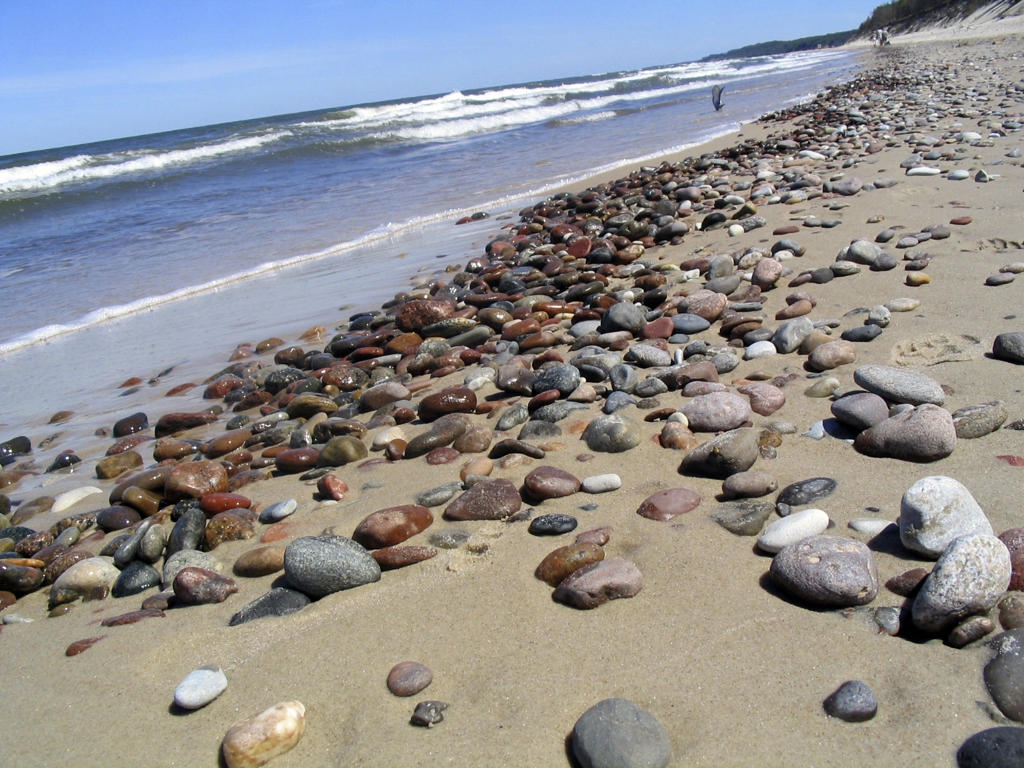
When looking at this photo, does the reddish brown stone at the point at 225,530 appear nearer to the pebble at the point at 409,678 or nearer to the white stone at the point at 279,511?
the white stone at the point at 279,511

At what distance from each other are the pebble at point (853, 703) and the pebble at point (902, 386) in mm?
1321

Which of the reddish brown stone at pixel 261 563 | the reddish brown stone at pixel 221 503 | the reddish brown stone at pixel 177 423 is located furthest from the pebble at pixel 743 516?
the reddish brown stone at pixel 177 423

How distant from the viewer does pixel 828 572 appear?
5.21 feet

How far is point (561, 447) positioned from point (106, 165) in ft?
83.9

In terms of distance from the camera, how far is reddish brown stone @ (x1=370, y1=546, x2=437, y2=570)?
2061 mm

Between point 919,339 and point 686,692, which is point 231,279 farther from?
point 686,692

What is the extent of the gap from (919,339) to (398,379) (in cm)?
260

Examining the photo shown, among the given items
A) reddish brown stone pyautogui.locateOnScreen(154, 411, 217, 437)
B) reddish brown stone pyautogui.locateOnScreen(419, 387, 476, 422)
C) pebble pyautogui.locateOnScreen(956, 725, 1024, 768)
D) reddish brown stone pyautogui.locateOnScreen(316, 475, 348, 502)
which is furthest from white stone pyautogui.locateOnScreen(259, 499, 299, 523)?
pebble pyautogui.locateOnScreen(956, 725, 1024, 768)

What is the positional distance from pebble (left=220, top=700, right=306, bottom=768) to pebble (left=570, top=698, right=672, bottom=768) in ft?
1.96

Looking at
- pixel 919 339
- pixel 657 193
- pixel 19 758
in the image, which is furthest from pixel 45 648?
pixel 657 193

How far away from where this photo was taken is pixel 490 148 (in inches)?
664

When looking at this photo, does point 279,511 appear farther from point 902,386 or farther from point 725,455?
point 902,386

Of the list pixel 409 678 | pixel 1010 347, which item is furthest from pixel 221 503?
pixel 1010 347

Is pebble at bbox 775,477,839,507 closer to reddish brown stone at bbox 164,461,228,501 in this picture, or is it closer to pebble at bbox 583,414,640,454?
pebble at bbox 583,414,640,454
